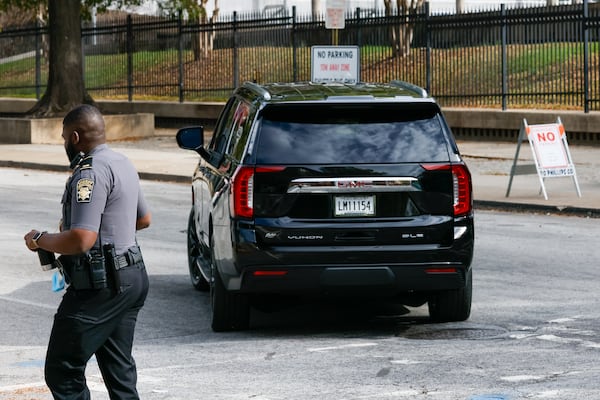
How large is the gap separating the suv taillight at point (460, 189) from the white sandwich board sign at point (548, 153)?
9.38 metres

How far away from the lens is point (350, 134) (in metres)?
9.70

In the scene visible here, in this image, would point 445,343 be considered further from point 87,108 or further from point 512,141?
point 512,141

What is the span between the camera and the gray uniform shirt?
20.1ft

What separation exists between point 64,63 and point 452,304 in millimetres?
24645

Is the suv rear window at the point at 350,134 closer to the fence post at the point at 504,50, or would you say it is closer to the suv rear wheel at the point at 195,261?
the suv rear wheel at the point at 195,261

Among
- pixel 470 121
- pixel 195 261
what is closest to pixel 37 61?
pixel 470 121

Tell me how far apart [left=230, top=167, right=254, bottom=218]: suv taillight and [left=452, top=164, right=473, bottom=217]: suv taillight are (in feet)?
4.69

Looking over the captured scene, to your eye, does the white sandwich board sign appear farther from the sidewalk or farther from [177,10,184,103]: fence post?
[177,10,184,103]: fence post

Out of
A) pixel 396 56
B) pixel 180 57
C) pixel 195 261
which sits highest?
pixel 180 57

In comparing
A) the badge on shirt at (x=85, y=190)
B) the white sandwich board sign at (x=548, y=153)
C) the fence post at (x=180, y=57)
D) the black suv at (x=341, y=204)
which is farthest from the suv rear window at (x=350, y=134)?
the fence post at (x=180, y=57)

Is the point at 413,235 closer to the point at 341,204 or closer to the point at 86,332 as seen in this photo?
the point at 341,204

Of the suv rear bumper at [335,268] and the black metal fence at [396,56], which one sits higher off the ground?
the black metal fence at [396,56]

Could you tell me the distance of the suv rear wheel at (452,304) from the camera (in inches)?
394

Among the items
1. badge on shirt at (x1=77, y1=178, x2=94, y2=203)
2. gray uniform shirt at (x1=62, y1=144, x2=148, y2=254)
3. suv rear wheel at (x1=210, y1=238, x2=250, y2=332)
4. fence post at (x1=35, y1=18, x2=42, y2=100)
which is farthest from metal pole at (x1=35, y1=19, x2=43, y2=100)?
badge on shirt at (x1=77, y1=178, x2=94, y2=203)
